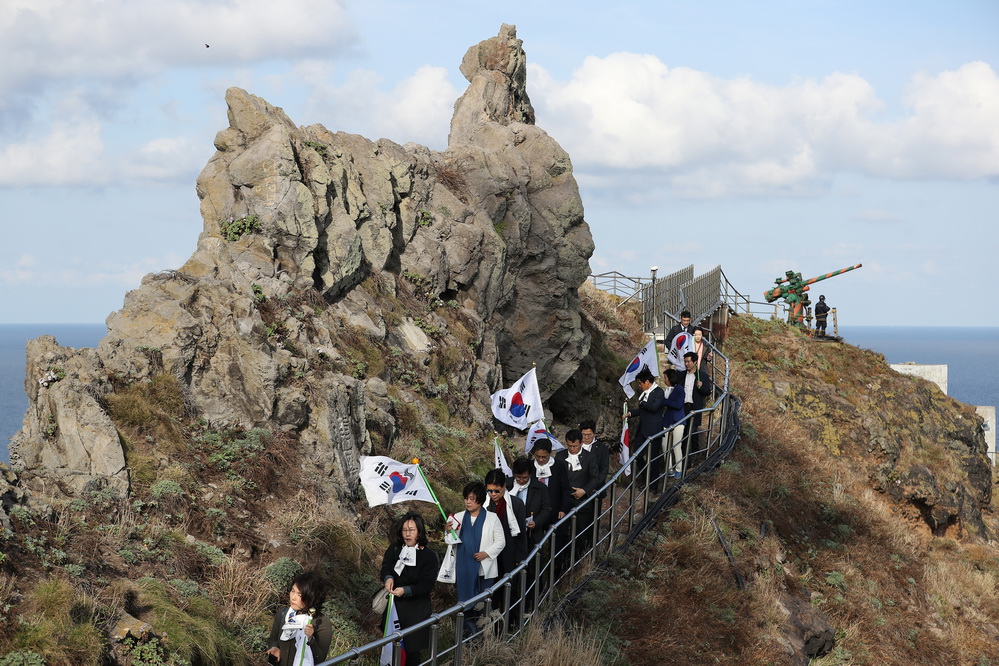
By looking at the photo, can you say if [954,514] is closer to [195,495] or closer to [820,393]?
[820,393]

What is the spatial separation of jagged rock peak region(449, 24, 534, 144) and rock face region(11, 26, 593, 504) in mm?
694

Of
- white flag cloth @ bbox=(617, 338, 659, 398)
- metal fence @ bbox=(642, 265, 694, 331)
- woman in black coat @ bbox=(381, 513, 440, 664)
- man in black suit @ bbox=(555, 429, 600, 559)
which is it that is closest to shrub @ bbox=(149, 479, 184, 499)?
woman in black coat @ bbox=(381, 513, 440, 664)

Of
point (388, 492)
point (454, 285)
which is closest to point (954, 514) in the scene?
point (454, 285)

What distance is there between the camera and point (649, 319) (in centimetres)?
3031

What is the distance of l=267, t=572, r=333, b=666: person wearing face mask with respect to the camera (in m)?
6.95

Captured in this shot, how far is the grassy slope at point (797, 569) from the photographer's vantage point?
10.8 m

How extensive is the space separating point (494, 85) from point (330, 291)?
11.5 meters

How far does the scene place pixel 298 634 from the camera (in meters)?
6.96

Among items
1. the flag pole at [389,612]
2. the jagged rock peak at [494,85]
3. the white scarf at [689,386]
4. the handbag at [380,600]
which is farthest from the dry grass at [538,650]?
the jagged rock peak at [494,85]

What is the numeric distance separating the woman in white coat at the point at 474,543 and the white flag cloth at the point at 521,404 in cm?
410

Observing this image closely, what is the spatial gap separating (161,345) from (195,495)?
2118 millimetres

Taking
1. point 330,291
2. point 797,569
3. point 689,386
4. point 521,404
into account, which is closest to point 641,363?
point 689,386

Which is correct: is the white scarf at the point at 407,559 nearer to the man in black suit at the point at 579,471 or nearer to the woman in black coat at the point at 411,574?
the woman in black coat at the point at 411,574

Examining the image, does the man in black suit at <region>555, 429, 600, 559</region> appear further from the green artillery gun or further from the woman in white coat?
the green artillery gun
